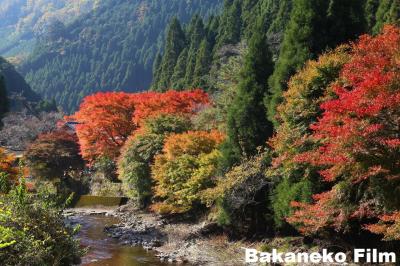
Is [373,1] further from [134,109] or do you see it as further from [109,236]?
[109,236]

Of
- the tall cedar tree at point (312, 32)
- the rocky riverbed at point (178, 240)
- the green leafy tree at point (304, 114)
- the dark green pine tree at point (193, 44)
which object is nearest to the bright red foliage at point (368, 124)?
the green leafy tree at point (304, 114)

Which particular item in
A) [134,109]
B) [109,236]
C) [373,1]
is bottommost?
[109,236]

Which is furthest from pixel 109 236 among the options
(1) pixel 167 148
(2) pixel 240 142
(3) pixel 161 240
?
(2) pixel 240 142

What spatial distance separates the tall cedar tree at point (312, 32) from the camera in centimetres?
2059

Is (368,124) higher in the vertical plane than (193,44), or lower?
lower

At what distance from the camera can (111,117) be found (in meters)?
38.6

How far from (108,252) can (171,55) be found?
5136cm

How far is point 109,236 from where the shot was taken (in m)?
26.7

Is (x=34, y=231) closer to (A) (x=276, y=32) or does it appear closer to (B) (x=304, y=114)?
(B) (x=304, y=114)

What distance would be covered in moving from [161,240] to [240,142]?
6.71 meters

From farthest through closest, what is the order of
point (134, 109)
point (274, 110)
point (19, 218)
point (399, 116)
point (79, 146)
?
point (79, 146) → point (134, 109) → point (274, 110) → point (399, 116) → point (19, 218)

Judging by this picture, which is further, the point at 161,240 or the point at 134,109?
the point at 134,109

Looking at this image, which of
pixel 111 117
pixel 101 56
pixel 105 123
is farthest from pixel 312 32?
pixel 101 56

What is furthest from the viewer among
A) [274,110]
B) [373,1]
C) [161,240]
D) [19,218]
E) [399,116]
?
[373,1]
